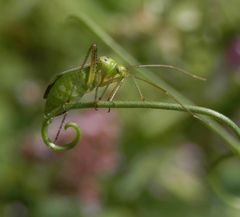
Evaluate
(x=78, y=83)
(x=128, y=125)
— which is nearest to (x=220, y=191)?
(x=128, y=125)

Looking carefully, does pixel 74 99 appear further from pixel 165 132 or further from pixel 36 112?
pixel 36 112

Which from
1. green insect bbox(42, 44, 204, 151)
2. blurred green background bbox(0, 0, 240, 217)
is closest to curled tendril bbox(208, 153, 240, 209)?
blurred green background bbox(0, 0, 240, 217)

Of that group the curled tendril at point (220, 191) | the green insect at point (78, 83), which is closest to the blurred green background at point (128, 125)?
the curled tendril at point (220, 191)

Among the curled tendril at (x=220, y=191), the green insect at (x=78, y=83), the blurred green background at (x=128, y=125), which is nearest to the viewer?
the green insect at (x=78, y=83)

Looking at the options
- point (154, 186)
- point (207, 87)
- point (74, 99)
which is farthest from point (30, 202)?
point (74, 99)

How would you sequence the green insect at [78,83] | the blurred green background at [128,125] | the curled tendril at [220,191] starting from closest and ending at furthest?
the green insect at [78,83], the curled tendril at [220,191], the blurred green background at [128,125]

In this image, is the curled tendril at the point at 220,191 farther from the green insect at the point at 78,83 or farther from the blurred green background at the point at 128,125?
the green insect at the point at 78,83

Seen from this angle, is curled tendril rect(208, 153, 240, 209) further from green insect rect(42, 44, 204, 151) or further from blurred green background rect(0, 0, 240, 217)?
green insect rect(42, 44, 204, 151)

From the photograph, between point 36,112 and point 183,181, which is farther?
point 36,112

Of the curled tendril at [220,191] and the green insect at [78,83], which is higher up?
the curled tendril at [220,191]
